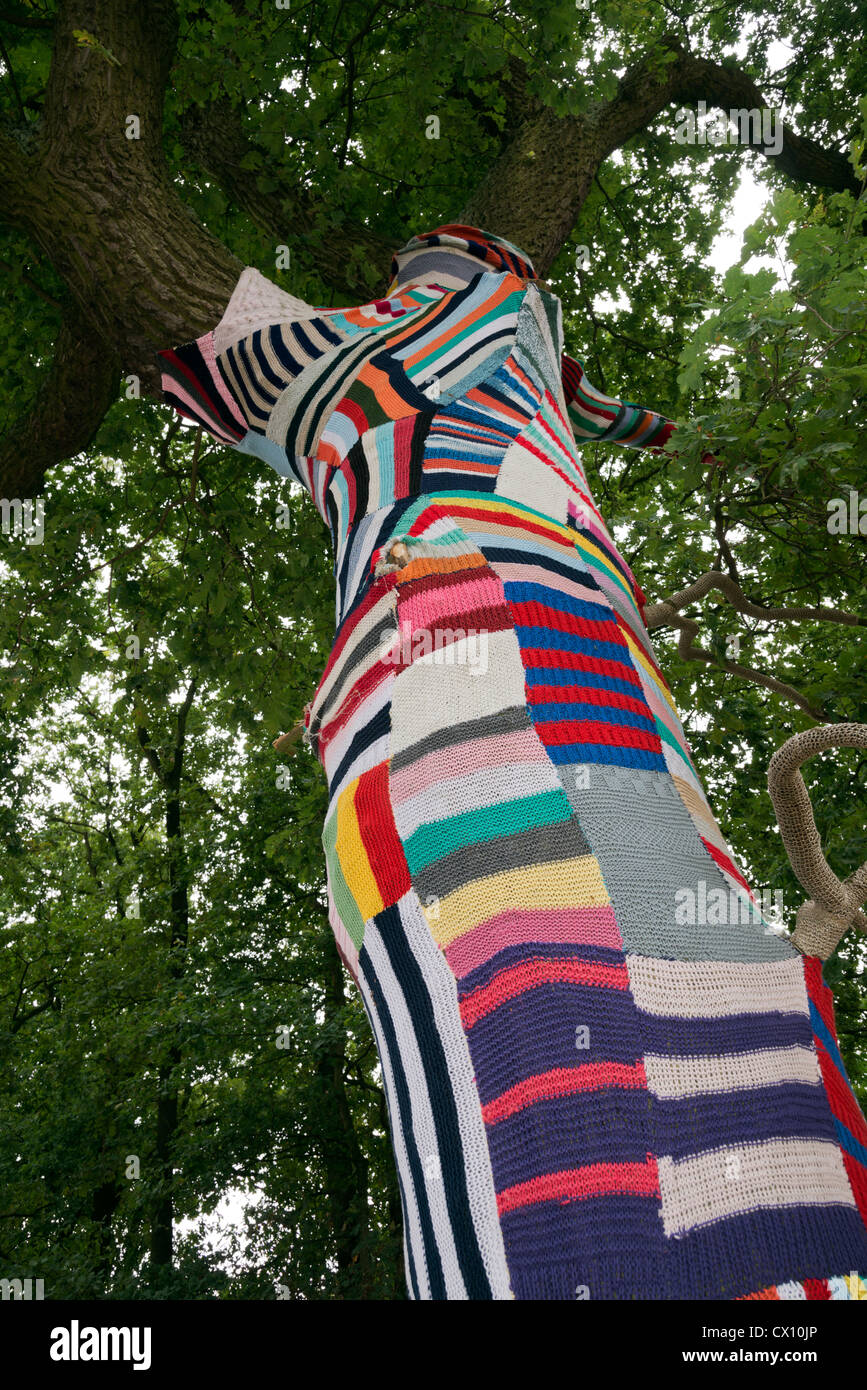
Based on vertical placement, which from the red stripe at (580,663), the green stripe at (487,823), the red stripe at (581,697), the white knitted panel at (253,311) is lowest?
the green stripe at (487,823)

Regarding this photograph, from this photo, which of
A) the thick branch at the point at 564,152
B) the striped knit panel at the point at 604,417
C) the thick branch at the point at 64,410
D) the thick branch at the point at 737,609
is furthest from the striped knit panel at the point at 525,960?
the thick branch at the point at 64,410

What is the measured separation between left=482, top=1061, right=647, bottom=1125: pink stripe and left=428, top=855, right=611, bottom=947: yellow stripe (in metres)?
0.16

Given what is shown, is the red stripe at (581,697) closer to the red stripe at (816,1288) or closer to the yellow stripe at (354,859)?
the yellow stripe at (354,859)

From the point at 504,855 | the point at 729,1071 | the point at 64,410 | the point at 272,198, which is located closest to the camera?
the point at 729,1071

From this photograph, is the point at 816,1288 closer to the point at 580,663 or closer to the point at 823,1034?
the point at 823,1034

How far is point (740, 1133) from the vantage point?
0.83 m

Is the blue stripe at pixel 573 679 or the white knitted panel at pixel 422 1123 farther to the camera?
the blue stripe at pixel 573 679

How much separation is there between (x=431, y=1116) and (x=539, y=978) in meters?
0.17

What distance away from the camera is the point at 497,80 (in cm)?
523

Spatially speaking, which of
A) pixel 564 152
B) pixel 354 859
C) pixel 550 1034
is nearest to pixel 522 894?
pixel 550 1034

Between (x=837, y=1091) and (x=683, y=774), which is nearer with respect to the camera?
(x=837, y=1091)

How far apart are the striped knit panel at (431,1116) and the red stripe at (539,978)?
0.04 metres

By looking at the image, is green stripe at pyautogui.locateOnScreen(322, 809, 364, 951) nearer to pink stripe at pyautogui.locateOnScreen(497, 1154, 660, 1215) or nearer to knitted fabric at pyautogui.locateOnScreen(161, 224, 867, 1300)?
knitted fabric at pyautogui.locateOnScreen(161, 224, 867, 1300)

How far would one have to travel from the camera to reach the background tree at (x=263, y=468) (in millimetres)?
3064
